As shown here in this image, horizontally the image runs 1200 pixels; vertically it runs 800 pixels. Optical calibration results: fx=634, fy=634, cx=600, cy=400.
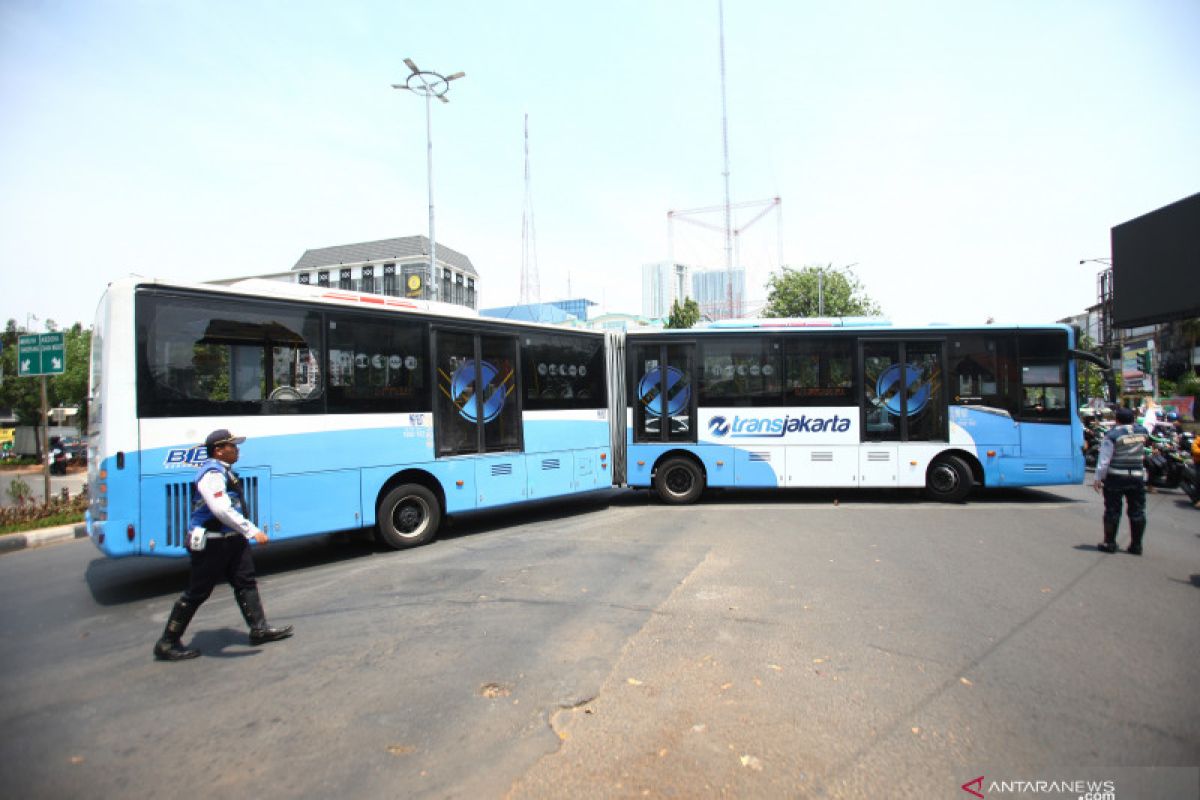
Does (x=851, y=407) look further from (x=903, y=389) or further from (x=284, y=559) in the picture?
(x=284, y=559)

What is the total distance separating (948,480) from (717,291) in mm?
60029

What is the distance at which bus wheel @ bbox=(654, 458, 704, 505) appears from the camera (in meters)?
11.9

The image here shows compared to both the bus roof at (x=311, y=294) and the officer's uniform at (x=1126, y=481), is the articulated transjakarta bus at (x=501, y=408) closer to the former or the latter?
the bus roof at (x=311, y=294)

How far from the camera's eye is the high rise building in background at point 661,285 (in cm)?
6988

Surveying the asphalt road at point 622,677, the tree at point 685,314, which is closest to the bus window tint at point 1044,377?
the asphalt road at point 622,677

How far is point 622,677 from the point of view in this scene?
167 inches

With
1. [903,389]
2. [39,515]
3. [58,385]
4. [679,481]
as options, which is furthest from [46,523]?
[58,385]

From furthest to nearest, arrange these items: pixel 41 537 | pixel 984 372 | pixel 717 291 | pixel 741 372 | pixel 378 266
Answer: pixel 378 266
pixel 717 291
pixel 741 372
pixel 984 372
pixel 41 537

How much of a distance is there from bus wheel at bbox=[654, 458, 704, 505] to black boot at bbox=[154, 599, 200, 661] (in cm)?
836

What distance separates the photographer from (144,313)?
21.2 feet

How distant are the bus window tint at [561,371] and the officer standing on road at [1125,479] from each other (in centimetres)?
722

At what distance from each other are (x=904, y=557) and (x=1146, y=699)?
3.62 metres

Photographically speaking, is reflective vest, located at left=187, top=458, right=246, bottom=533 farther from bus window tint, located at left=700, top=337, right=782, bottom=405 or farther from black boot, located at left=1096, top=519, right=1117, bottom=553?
black boot, located at left=1096, top=519, right=1117, bottom=553

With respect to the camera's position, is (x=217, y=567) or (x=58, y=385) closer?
(x=217, y=567)
